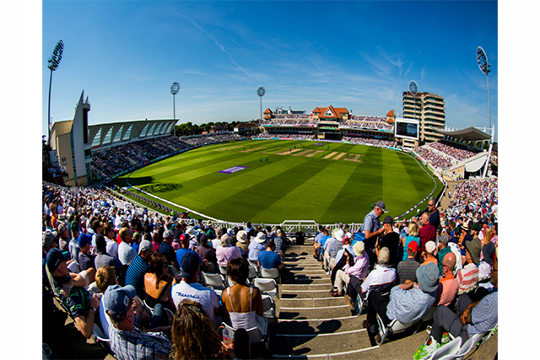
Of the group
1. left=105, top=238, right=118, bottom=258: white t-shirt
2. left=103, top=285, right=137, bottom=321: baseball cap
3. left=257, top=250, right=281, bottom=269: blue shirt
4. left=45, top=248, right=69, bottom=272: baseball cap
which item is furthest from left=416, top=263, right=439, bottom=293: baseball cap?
left=105, top=238, right=118, bottom=258: white t-shirt

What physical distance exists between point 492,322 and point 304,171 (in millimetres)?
33489

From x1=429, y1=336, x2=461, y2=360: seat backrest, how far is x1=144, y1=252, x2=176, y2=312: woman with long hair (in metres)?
3.47

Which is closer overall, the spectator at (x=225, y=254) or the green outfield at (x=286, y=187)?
the spectator at (x=225, y=254)

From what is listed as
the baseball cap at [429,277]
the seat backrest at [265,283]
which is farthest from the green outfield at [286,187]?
the baseball cap at [429,277]

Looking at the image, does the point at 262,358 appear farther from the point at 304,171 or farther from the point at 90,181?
the point at 90,181

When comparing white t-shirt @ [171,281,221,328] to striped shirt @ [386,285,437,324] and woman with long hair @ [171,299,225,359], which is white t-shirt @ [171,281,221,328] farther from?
striped shirt @ [386,285,437,324]

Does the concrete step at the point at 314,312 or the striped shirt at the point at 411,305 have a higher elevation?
the striped shirt at the point at 411,305

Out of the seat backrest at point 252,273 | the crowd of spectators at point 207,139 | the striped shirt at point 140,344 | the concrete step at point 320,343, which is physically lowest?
the concrete step at point 320,343

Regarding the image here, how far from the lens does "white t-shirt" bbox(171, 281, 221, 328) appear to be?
3.25 meters

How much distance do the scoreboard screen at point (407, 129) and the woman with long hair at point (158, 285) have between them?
75.1 m

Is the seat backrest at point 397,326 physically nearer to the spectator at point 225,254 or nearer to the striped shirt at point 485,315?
the striped shirt at point 485,315

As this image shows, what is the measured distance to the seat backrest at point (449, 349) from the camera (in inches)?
121

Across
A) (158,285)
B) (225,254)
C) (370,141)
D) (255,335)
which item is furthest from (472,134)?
(158,285)
